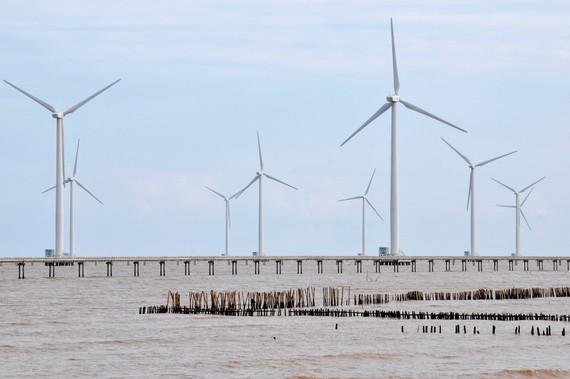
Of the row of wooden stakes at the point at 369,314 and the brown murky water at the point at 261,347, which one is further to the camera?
the row of wooden stakes at the point at 369,314

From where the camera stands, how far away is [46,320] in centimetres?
7131

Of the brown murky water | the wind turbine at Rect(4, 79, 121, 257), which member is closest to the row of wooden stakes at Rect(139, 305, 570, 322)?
the brown murky water

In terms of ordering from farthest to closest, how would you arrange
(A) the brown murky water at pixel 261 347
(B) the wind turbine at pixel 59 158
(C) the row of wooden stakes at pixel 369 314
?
(B) the wind turbine at pixel 59 158 < (C) the row of wooden stakes at pixel 369 314 < (A) the brown murky water at pixel 261 347

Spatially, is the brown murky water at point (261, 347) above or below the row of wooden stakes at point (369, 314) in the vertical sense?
below

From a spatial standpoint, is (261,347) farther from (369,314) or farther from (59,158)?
(59,158)

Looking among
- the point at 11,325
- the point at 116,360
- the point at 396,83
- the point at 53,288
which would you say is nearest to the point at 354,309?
the point at 11,325

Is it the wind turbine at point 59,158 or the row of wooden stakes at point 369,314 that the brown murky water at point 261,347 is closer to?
the row of wooden stakes at point 369,314

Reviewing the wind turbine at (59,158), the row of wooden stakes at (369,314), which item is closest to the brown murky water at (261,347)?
the row of wooden stakes at (369,314)

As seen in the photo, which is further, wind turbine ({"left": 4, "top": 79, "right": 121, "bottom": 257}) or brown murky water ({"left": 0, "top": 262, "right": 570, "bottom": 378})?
wind turbine ({"left": 4, "top": 79, "right": 121, "bottom": 257})

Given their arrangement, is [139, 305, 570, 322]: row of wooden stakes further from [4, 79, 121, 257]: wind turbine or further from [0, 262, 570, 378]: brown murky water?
[4, 79, 121, 257]: wind turbine

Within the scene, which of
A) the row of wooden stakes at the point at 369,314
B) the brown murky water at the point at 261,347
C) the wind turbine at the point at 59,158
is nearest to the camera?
the brown murky water at the point at 261,347

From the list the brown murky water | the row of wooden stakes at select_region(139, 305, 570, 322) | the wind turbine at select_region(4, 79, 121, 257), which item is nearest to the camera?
the brown murky water

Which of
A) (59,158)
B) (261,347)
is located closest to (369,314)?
(261,347)

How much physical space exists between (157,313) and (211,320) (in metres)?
7.68
